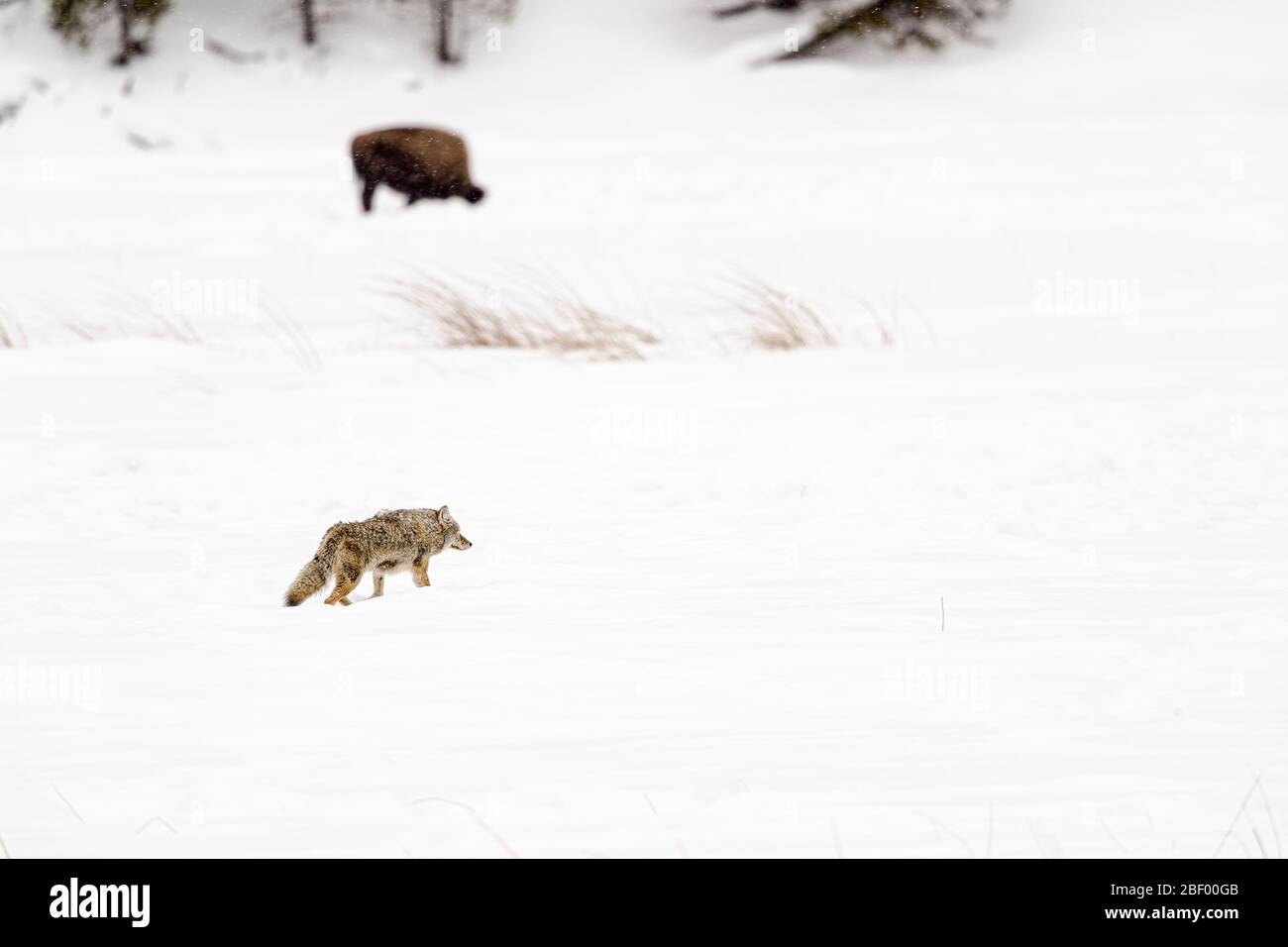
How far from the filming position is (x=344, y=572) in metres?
4.18

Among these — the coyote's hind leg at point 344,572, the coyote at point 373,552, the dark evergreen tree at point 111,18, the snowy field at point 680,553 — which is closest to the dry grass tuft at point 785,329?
the snowy field at point 680,553

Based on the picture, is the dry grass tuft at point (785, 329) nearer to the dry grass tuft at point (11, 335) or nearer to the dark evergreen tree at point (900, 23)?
the dry grass tuft at point (11, 335)

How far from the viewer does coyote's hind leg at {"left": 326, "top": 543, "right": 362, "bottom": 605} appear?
4.18m

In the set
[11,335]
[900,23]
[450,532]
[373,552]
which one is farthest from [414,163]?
[373,552]

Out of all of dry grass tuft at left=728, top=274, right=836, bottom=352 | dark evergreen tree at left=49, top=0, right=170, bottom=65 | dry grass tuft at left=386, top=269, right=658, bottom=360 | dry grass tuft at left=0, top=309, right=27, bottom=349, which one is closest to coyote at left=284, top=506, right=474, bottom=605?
dry grass tuft at left=386, top=269, right=658, bottom=360

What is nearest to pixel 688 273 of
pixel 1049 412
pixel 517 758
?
pixel 1049 412

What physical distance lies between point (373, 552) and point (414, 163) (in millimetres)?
12080

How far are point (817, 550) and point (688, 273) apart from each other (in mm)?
8284

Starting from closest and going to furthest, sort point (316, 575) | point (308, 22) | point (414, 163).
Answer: point (316, 575) → point (414, 163) → point (308, 22)

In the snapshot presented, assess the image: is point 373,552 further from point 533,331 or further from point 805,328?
point 805,328

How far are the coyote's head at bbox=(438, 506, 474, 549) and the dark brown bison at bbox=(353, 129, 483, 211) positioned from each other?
11620mm

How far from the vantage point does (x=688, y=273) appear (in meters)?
12.6

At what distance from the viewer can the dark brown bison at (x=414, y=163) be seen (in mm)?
15398

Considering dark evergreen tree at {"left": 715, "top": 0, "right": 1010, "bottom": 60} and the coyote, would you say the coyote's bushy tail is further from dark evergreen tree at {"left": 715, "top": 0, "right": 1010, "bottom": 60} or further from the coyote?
dark evergreen tree at {"left": 715, "top": 0, "right": 1010, "bottom": 60}
